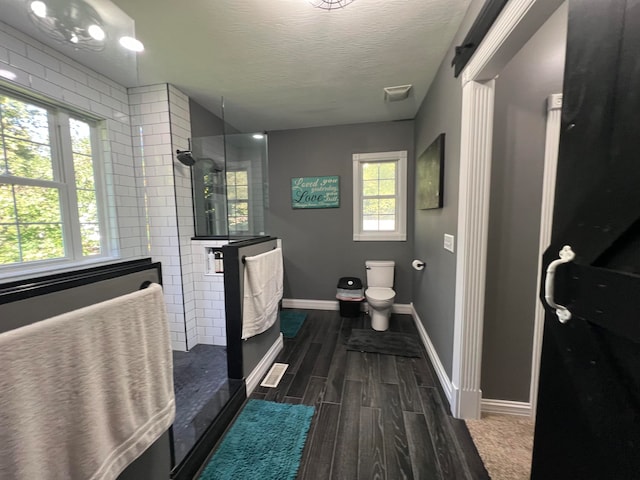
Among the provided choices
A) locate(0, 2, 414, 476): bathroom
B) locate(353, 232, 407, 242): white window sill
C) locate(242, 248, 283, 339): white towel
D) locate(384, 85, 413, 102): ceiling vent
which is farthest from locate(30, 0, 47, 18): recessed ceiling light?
locate(353, 232, 407, 242): white window sill

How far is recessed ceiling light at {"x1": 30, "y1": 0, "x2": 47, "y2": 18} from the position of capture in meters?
1.45

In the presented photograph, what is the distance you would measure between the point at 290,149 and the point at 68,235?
2449mm

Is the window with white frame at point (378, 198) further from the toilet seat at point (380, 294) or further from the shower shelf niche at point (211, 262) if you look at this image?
the shower shelf niche at point (211, 262)

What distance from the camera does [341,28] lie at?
1562mm

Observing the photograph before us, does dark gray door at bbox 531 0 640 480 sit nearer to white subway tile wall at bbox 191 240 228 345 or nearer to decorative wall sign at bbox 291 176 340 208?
white subway tile wall at bbox 191 240 228 345

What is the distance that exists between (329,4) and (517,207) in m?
1.62

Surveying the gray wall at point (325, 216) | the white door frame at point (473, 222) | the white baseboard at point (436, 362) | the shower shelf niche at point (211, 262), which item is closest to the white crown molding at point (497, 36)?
the white door frame at point (473, 222)

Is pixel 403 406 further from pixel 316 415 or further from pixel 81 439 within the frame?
pixel 81 439

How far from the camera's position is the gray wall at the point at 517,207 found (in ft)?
4.45

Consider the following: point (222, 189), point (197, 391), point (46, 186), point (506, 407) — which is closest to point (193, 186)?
point (222, 189)

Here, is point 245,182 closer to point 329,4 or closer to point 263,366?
point 329,4

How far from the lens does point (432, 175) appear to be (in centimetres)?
206

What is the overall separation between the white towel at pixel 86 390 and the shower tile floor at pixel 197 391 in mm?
506

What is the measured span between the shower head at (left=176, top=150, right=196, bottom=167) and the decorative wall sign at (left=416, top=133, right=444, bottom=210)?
2250 millimetres
